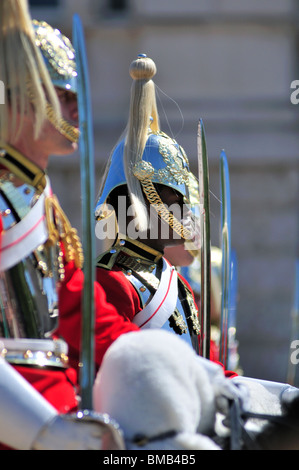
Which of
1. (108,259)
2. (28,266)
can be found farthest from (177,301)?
(28,266)

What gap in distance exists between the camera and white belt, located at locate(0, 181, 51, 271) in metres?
1.83

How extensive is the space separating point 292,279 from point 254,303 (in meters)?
0.44

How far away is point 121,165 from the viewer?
2.73 m

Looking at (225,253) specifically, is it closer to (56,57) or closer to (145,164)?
(145,164)

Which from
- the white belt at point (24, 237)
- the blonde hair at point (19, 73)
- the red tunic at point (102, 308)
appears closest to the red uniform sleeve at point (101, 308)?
the red tunic at point (102, 308)

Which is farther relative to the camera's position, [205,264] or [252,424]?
[205,264]

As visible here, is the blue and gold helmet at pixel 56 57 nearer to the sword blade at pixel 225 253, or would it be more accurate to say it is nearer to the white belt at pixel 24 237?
the white belt at pixel 24 237

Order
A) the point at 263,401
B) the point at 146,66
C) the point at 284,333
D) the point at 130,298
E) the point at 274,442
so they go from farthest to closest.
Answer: the point at 284,333, the point at 146,66, the point at 130,298, the point at 263,401, the point at 274,442

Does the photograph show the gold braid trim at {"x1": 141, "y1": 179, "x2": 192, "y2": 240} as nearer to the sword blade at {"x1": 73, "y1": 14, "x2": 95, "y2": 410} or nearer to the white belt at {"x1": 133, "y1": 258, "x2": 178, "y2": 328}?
the white belt at {"x1": 133, "y1": 258, "x2": 178, "y2": 328}

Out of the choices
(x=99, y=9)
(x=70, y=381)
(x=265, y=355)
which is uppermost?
(x=99, y=9)

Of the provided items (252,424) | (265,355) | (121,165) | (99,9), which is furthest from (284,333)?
(252,424)

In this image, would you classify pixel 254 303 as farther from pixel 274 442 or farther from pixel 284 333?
pixel 274 442

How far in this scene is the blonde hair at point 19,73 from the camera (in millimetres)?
1839

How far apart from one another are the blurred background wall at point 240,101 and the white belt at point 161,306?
214 inches
